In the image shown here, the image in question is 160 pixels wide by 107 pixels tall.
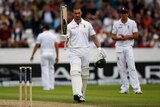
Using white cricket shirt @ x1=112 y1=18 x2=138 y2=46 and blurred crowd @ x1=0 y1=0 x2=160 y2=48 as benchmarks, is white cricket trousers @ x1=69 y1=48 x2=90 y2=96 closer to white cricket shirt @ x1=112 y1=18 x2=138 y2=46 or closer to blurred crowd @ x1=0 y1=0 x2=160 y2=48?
white cricket shirt @ x1=112 y1=18 x2=138 y2=46

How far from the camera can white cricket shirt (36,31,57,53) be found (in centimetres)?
2441

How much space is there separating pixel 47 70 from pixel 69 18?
6794 mm

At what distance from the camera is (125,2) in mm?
32719

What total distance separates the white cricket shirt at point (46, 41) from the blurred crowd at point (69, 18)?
4796mm

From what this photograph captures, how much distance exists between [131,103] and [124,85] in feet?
11.8

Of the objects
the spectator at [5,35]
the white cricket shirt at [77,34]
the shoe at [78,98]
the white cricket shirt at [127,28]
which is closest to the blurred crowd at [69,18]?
the spectator at [5,35]

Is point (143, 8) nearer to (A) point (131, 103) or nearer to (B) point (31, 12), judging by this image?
(B) point (31, 12)

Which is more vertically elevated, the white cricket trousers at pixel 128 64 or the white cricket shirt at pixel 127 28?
the white cricket shirt at pixel 127 28

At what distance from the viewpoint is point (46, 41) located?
2444 cm

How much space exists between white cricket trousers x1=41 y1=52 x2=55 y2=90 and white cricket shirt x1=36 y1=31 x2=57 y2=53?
20cm

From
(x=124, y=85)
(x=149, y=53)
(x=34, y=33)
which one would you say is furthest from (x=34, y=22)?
(x=124, y=85)

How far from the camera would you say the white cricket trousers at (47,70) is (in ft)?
80.5

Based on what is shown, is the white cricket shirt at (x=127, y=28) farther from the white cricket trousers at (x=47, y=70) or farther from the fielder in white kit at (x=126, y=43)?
the white cricket trousers at (x=47, y=70)

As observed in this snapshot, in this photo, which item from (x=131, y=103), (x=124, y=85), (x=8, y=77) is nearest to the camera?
(x=131, y=103)
